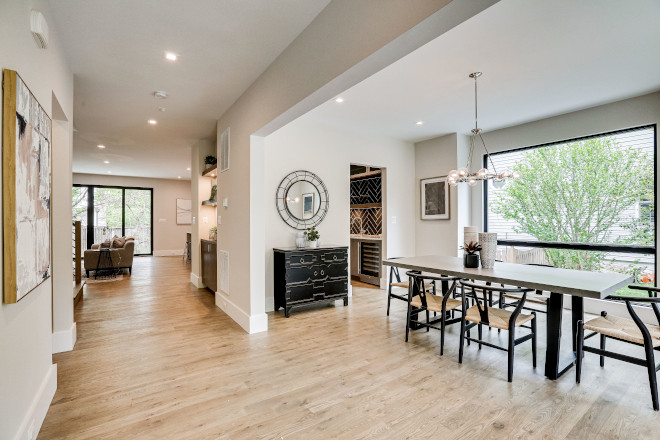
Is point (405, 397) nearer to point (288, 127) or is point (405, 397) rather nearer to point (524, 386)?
point (524, 386)

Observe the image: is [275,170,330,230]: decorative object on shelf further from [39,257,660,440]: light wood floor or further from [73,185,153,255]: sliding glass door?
[73,185,153,255]: sliding glass door

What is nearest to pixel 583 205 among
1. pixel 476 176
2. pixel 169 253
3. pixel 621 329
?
pixel 476 176

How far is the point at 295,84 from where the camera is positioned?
2652mm

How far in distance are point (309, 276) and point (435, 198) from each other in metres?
2.86

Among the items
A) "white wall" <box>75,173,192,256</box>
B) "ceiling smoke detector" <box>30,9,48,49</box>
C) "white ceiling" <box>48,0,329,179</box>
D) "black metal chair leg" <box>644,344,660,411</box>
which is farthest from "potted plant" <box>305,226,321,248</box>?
"white wall" <box>75,173,192,256</box>

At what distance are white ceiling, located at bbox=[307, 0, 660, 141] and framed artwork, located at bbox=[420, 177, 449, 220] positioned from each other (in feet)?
3.68

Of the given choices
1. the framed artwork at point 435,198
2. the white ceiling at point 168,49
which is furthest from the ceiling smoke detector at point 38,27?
the framed artwork at point 435,198

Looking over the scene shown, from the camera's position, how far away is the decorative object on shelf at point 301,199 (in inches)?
184

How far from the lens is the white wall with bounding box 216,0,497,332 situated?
164 centimetres

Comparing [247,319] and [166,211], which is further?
[166,211]

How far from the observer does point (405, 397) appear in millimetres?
2270

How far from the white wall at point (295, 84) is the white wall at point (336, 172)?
0.47 meters

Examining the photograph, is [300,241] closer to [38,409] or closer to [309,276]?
[309,276]

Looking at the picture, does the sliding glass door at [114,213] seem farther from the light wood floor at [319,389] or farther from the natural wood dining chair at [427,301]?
the natural wood dining chair at [427,301]
